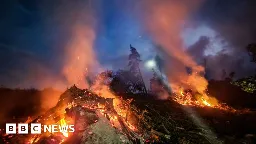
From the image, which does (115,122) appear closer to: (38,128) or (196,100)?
(38,128)

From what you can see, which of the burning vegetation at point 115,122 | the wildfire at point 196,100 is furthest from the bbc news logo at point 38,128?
the wildfire at point 196,100

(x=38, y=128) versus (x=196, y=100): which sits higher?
(x=196, y=100)

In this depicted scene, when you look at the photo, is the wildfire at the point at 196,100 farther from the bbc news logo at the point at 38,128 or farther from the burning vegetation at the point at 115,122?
the bbc news logo at the point at 38,128

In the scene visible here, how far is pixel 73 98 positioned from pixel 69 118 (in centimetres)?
326

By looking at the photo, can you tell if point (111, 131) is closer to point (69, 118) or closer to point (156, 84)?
point (69, 118)

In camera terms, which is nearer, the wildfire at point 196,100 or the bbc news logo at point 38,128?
the bbc news logo at point 38,128

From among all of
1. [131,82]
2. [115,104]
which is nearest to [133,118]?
[115,104]

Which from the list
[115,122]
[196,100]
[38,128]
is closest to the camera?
[38,128]

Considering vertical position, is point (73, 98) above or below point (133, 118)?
above

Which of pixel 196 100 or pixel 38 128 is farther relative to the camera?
pixel 196 100

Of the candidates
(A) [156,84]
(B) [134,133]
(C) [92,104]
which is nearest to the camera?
(B) [134,133]

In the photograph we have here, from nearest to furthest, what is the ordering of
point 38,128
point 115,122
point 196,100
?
point 38,128
point 115,122
point 196,100

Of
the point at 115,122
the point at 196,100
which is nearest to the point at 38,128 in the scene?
the point at 115,122

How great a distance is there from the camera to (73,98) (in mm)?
23703
